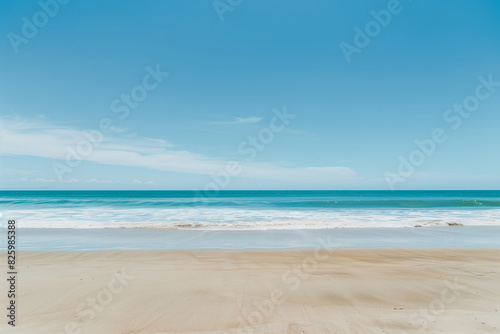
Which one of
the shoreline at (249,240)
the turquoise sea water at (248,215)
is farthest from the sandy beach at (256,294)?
the turquoise sea water at (248,215)

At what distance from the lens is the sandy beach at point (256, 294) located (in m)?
4.81

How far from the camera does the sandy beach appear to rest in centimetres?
481

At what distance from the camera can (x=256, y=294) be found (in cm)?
621

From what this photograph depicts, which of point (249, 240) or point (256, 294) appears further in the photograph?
point (249, 240)

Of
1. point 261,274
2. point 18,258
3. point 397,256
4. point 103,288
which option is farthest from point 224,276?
point 18,258

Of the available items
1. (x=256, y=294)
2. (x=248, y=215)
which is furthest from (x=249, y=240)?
(x=248, y=215)

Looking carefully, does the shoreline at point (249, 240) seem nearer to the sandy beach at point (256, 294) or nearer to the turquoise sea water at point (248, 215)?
the sandy beach at point (256, 294)

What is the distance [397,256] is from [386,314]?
222 inches

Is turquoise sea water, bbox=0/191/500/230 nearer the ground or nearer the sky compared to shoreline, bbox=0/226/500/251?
nearer the sky

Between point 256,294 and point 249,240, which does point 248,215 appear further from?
point 256,294

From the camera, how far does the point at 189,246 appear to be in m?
12.4

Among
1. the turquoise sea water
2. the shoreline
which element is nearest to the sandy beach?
the shoreline

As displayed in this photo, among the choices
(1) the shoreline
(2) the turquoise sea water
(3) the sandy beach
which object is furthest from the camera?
(2) the turquoise sea water

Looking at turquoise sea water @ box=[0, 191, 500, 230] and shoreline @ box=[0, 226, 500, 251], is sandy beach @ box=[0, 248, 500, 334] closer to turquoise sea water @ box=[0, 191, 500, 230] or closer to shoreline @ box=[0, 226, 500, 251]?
shoreline @ box=[0, 226, 500, 251]
